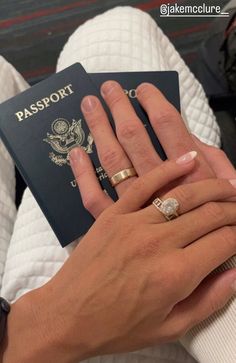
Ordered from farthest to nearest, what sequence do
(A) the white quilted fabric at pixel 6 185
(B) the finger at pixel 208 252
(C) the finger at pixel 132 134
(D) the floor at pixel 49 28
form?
(D) the floor at pixel 49 28 < (A) the white quilted fabric at pixel 6 185 < (C) the finger at pixel 132 134 < (B) the finger at pixel 208 252

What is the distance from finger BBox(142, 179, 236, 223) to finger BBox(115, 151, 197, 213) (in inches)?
0.7

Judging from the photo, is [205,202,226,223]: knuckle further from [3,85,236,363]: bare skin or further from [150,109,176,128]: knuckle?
[150,109,176,128]: knuckle

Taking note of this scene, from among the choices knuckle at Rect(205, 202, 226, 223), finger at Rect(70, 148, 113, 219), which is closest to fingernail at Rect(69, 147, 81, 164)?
finger at Rect(70, 148, 113, 219)

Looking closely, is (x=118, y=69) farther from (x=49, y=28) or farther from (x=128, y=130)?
(x=49, y=28)

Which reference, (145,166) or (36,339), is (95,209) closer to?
(145,166)

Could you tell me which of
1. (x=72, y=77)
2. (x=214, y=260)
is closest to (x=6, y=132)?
(x=72, y=77)

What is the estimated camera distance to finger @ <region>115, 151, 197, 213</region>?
0.64m

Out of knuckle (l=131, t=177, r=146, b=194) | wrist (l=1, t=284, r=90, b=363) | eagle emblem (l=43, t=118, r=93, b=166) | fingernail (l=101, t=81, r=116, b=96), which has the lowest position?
wrist (l=1, t=284, r=90, b=363)

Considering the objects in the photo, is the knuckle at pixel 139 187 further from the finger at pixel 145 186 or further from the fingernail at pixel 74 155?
the fingernail at pixel 74 155

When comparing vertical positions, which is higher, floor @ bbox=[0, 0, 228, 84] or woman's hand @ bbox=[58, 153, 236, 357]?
floor @ bbox=[0, 0, 228, 84]

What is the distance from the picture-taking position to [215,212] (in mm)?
623

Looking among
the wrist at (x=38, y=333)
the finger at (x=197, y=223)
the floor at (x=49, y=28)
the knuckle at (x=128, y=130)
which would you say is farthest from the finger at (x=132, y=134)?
the floor at (x=49, y=28)

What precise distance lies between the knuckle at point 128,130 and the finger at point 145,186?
0.28 ft

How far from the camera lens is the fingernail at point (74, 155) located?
2.42 feet
